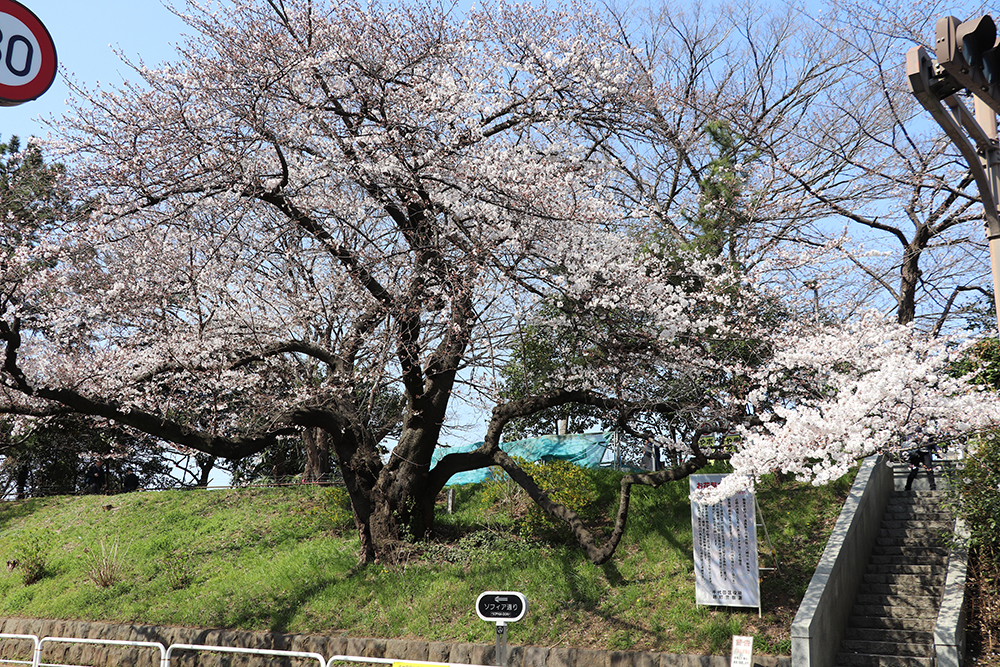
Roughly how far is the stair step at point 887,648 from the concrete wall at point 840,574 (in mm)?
154

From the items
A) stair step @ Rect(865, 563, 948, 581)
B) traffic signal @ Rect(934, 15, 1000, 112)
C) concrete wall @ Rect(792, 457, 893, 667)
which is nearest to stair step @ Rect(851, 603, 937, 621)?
concrete wall @ Rect(792, 457, 893, 667)

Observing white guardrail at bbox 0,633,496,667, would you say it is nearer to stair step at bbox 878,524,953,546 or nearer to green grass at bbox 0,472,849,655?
green grass at bbox 0,472,849,655

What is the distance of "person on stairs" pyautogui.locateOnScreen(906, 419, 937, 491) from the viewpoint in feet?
29.9

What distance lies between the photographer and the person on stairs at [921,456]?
910 cm

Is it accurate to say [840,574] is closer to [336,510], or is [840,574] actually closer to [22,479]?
[336,510]

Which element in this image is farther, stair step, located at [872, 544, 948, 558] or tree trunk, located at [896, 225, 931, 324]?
tree trunk, located at [896, 225, 931, 324]

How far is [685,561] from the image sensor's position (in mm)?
10945

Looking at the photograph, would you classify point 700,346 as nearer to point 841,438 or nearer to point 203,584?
point 841,438

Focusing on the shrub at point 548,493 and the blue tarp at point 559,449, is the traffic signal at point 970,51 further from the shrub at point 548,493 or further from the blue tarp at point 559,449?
the blue tarp at point 559,449

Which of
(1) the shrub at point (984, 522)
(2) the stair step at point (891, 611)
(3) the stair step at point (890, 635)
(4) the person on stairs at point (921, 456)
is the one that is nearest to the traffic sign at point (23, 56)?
(4) the person on stairs at point (921, 456)

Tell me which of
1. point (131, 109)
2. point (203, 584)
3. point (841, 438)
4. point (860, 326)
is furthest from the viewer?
point (203, 584)

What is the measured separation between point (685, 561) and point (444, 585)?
12.3 feet

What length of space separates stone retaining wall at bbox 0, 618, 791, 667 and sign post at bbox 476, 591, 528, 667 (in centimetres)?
263

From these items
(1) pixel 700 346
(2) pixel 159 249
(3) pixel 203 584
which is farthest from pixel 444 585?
(2) pixel 159 249
